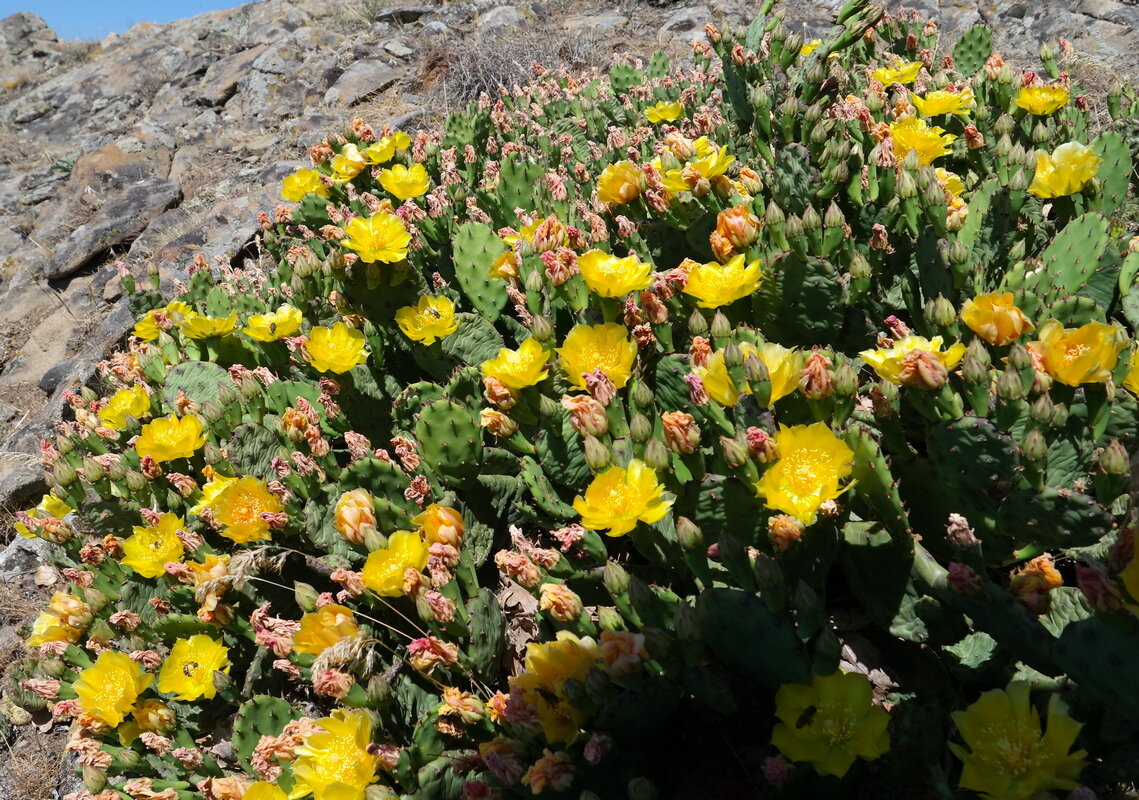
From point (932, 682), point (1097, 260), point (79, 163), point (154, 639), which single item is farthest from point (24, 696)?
point (79, 163)

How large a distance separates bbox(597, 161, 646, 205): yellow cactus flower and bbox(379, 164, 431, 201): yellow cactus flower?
0.97 meters

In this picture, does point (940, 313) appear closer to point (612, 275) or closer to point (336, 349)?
point (612, 275)

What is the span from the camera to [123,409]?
306 centimetres

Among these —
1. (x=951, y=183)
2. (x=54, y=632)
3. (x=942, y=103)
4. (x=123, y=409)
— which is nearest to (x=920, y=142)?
(x=951, y=183)

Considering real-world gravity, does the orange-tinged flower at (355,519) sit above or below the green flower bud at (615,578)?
above

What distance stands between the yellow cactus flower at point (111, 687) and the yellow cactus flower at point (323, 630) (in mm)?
646

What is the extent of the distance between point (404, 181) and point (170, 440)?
1379 millimetres

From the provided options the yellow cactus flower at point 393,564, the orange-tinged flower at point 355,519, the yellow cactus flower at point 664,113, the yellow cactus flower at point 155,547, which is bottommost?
the yellow cactus flower at point 155,547

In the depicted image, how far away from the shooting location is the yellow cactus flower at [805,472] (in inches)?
57.2

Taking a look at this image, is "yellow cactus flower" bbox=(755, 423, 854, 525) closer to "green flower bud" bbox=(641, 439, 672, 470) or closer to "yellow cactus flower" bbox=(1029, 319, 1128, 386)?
"green flower bud" bbox=(641, 439, 672, 470)

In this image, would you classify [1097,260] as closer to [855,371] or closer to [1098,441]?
[1098,441]

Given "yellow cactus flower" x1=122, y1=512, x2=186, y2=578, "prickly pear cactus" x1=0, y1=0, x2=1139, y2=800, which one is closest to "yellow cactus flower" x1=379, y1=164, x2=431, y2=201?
"prickly pear cactus" x1=0, y1=0, x2=1139, y2=800

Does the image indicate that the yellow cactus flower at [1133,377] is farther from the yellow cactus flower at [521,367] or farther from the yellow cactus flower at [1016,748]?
the yellow cactus flower at [521,367]

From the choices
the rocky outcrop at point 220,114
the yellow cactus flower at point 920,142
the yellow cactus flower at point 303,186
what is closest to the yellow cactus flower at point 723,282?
the yellow cactus flower at point 920,142
